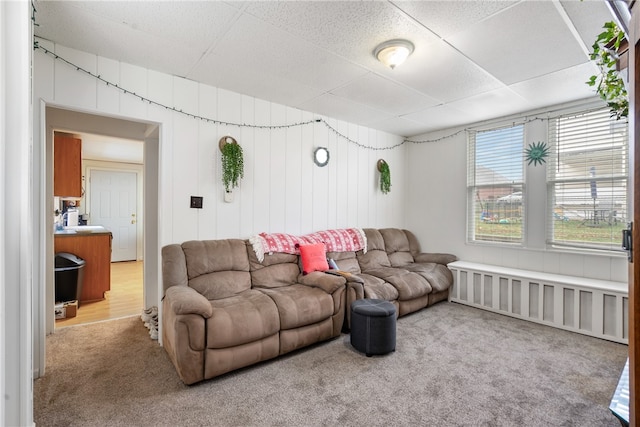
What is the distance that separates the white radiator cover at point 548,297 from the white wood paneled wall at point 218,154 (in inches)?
64.8

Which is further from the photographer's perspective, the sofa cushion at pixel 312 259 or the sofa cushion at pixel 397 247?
the sofa cushion at pixel 397 247

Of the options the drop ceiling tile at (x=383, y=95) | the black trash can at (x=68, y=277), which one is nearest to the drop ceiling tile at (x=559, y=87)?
the drop ceiling tile at (x=383, y=95)

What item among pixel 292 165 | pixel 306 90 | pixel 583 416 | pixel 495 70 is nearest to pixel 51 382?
pixel 292 165

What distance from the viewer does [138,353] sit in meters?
2.71

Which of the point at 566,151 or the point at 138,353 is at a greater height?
the point at 566,151

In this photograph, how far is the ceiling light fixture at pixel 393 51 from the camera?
7.61 feet

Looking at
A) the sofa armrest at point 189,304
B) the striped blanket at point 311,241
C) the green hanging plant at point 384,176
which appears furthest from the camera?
the green hanging plant at point 384,176

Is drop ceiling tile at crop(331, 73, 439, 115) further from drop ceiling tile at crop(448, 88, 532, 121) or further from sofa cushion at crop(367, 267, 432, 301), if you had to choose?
sofa cushion at crop(367, 267, 432, 301)

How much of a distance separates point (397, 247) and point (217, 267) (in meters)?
2.74

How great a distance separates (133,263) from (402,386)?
7109 millimetres

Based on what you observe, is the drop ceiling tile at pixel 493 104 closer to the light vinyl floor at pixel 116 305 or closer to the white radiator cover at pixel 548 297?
the white radiator cover at pixel 548 297

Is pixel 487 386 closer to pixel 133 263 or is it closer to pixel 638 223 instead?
pixel 638 223

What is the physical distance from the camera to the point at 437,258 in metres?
4.53

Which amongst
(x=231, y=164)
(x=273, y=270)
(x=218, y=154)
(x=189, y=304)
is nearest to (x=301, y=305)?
(x=273, y=270)
